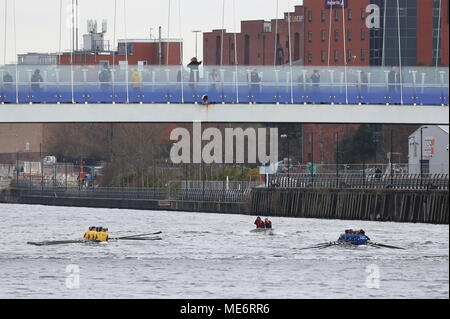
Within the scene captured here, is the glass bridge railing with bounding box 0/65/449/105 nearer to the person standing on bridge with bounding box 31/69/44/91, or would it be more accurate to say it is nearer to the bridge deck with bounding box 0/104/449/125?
the person standing on bridge with bounding box 31/69/44/91

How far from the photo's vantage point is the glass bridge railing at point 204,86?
87.9 m

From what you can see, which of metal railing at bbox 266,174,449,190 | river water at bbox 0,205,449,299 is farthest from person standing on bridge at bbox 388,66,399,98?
metal railing at bbox 266,174,449,190

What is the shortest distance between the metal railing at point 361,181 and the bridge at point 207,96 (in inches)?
1134

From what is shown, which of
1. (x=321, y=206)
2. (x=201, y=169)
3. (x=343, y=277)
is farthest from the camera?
(x=201, y=169)

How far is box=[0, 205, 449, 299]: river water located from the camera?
74.5 m

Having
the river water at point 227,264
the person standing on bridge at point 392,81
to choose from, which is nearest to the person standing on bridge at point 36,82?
the river water at point 227,264

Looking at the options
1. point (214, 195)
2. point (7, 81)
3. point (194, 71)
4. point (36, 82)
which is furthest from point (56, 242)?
point (214, 195)

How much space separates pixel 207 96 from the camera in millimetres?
Result: 87688

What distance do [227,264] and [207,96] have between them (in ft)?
26.5

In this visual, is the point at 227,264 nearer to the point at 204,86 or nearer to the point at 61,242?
the point at 204,86

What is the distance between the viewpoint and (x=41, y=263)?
290 feet
